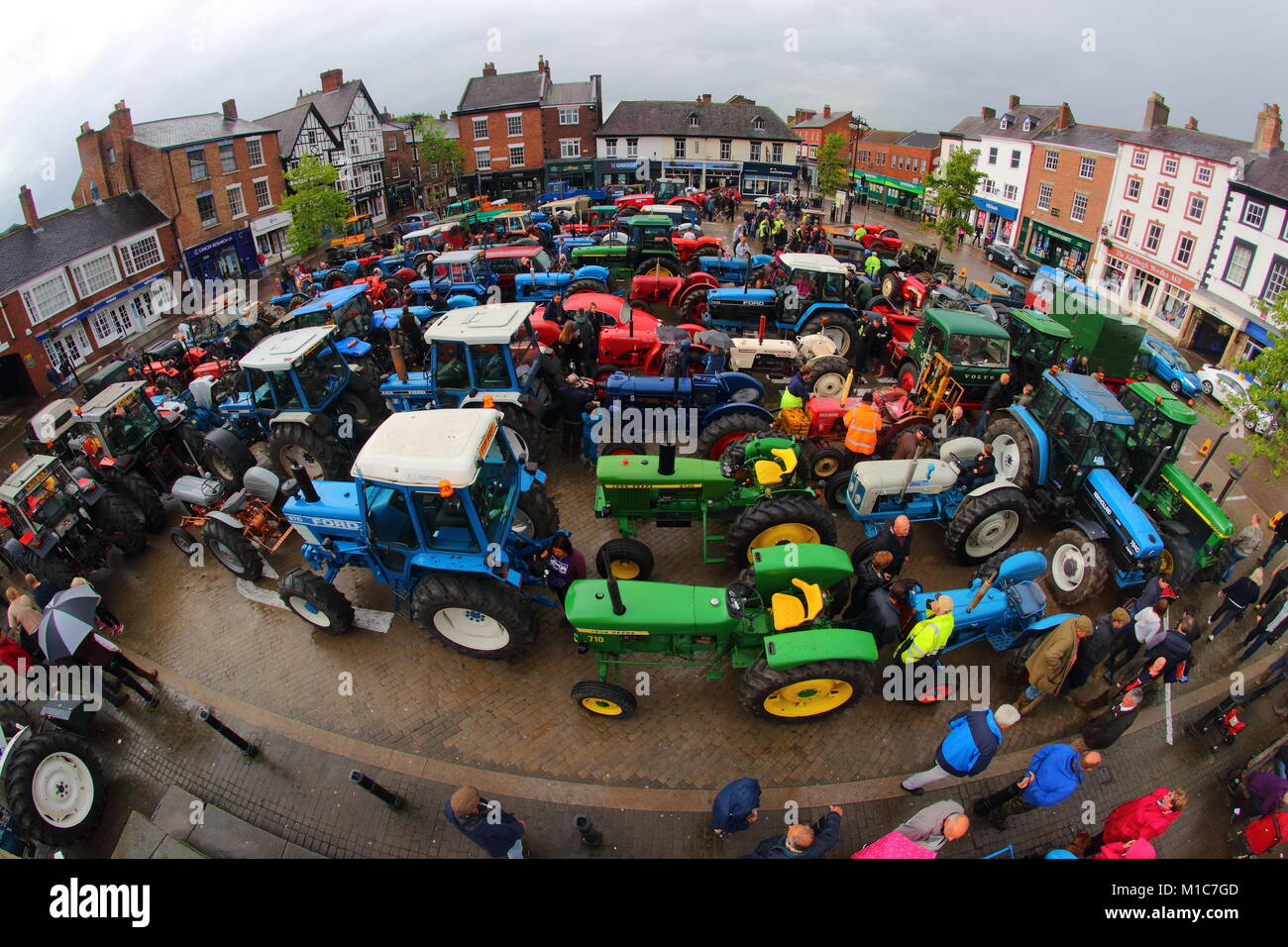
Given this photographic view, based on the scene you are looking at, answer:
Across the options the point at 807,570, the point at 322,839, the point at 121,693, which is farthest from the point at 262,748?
the point at 807,570

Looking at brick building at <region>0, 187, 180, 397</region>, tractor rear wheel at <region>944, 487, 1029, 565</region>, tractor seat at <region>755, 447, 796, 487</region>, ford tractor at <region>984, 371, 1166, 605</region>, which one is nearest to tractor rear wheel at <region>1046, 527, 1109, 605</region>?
ford tractor at <region>984, 371, 1166, 605</region>

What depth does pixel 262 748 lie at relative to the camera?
19.9 ft

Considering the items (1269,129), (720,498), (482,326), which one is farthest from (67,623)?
(1269,129)

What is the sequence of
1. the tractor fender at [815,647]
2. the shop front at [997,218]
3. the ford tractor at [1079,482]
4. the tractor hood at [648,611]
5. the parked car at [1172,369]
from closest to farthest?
the tractor fender at [815,647] < the tractor hood at [648,611] < the ford tractor at [1079,482] < the parked car at [1172,369] < the shop front at [997,218]

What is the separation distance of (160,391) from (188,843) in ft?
31.4

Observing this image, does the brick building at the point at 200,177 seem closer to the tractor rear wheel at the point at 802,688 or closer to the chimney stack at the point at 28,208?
the chimney stack at the point at 28,208

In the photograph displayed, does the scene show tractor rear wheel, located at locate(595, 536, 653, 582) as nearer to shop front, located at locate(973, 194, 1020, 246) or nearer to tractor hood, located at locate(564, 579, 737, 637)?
tractor hood, located at locate(564, 579, 737, 637)

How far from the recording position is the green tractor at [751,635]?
5480mm

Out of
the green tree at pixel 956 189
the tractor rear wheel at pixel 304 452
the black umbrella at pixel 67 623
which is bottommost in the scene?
the black umbrella at pixel 67 623

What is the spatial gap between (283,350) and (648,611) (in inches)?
274

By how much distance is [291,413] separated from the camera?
29.0ft

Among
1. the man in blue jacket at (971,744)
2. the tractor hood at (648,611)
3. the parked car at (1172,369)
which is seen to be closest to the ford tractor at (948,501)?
the man in blue jacket at (971,744)

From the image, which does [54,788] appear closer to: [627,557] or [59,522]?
[59,522]

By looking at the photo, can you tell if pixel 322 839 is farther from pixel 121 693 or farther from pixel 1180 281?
pixel 1180 281
